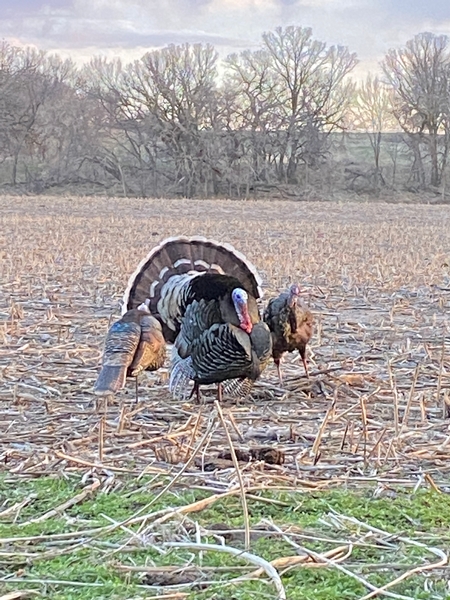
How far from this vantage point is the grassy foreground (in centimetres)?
301

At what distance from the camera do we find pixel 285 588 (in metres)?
2.99

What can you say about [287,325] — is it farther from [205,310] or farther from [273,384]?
[205,310]

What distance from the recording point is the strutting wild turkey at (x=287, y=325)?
6234 millimetres

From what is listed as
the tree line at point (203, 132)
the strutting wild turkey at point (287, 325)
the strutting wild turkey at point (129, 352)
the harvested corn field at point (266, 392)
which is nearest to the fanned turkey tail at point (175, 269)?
the strutting wild turkey at point (287, 325)

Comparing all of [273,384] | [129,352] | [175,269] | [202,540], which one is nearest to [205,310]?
[129,352]

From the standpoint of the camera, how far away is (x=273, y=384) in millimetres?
6266

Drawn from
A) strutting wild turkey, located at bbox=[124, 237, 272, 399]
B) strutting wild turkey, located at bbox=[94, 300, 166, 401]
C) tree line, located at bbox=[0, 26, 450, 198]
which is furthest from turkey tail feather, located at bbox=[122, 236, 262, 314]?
tree line, located at bbox=[0, 26, 450, 198]

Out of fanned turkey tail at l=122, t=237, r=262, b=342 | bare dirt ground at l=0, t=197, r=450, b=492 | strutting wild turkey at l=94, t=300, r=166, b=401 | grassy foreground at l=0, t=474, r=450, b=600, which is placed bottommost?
bare dirt ground at l=0, t=197, r=450, b=492

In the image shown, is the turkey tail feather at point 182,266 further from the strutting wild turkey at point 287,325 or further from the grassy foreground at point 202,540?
the grassy foreground at point 202,540

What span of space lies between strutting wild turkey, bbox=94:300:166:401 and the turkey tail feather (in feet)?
2.75

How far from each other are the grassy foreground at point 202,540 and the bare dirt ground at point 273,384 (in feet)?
0.70

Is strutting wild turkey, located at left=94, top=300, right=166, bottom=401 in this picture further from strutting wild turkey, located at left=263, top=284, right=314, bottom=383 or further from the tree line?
the tree line

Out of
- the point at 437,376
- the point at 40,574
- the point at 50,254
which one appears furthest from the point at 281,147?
the point at 40,574

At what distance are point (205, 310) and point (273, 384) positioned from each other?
2.54 feet
